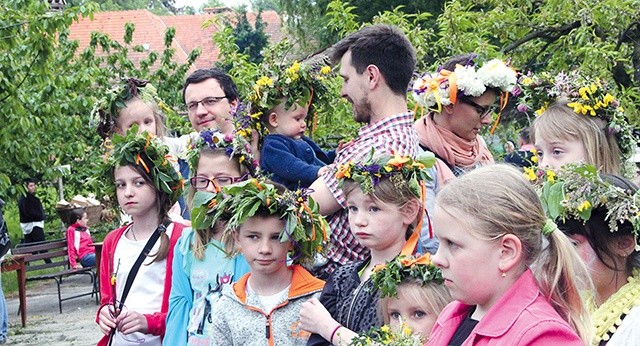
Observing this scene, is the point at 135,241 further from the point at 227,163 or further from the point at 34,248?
the point at 34,248

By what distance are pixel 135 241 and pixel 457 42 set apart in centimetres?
431

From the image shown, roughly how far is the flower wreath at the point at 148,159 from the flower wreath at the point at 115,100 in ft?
2.50

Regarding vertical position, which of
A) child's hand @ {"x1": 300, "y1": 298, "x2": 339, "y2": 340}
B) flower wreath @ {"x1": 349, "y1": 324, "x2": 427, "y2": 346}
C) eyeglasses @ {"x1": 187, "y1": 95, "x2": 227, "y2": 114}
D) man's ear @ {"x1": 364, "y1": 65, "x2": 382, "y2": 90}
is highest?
man's ear @ {"x1": 364, "y1": 65, "x2": 382, "y2": 90}

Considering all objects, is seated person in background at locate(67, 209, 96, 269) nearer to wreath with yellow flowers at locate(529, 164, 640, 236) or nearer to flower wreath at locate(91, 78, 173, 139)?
flower wreath at locate(91, 78, 173, 139)

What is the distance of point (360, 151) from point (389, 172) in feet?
1.38

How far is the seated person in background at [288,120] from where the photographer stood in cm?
545

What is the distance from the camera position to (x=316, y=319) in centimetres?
448

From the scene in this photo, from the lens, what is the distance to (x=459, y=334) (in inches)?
131

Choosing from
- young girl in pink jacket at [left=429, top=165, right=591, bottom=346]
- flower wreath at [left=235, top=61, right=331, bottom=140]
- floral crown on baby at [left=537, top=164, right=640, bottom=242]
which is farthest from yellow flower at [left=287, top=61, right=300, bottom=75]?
young girl in pink jacket at [left=429, top=165, right=591, bottom=346]

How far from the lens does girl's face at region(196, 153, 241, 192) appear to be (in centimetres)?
585

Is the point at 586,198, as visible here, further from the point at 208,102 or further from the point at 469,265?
the point at 208,102

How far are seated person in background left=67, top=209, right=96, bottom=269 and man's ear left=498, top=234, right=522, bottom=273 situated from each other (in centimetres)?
1550

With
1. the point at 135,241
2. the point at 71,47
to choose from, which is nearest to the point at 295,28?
the point at 71,47

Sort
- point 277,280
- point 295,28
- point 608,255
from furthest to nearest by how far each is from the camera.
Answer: point 295,28 → point 277,280 → point 608,255
